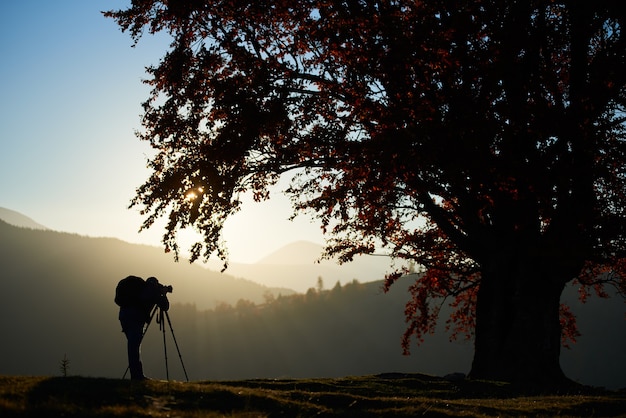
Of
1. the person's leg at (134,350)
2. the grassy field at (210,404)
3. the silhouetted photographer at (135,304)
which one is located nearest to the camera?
the grassy field at (210,404)

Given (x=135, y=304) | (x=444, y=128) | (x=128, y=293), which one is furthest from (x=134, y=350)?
(x=444, y=128)

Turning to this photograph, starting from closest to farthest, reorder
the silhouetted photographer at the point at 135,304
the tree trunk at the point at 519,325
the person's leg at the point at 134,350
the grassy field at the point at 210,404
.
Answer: the grassy field at the point at 210,404
the person's leg at the point at 134,350
the silhouetted photographer at the point at 135,304
the tree trunk at the point at 519,325

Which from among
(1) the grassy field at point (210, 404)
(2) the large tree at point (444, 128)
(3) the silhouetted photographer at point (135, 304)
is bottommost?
(1) the grassy field at point (210, 404)

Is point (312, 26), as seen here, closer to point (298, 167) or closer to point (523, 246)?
point (298, 167)

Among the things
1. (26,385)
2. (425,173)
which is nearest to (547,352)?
(425,173)

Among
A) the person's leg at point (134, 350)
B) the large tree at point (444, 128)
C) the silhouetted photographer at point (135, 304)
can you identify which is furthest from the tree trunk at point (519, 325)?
the person's leg at point (134, 350)

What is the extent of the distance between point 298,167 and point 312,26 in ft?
17.2

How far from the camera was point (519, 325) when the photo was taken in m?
18.3

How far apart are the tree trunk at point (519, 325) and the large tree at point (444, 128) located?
0.05m

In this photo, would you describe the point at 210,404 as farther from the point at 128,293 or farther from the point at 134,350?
the point at 128,293

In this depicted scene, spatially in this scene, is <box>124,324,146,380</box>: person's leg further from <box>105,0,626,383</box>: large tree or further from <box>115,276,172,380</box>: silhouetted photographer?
<box>105,0,626,383</box>: large tree

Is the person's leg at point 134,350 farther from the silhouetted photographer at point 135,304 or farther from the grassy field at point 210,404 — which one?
the grassy field at point 210,404

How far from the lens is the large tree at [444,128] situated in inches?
536

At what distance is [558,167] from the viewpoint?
1534 cm
